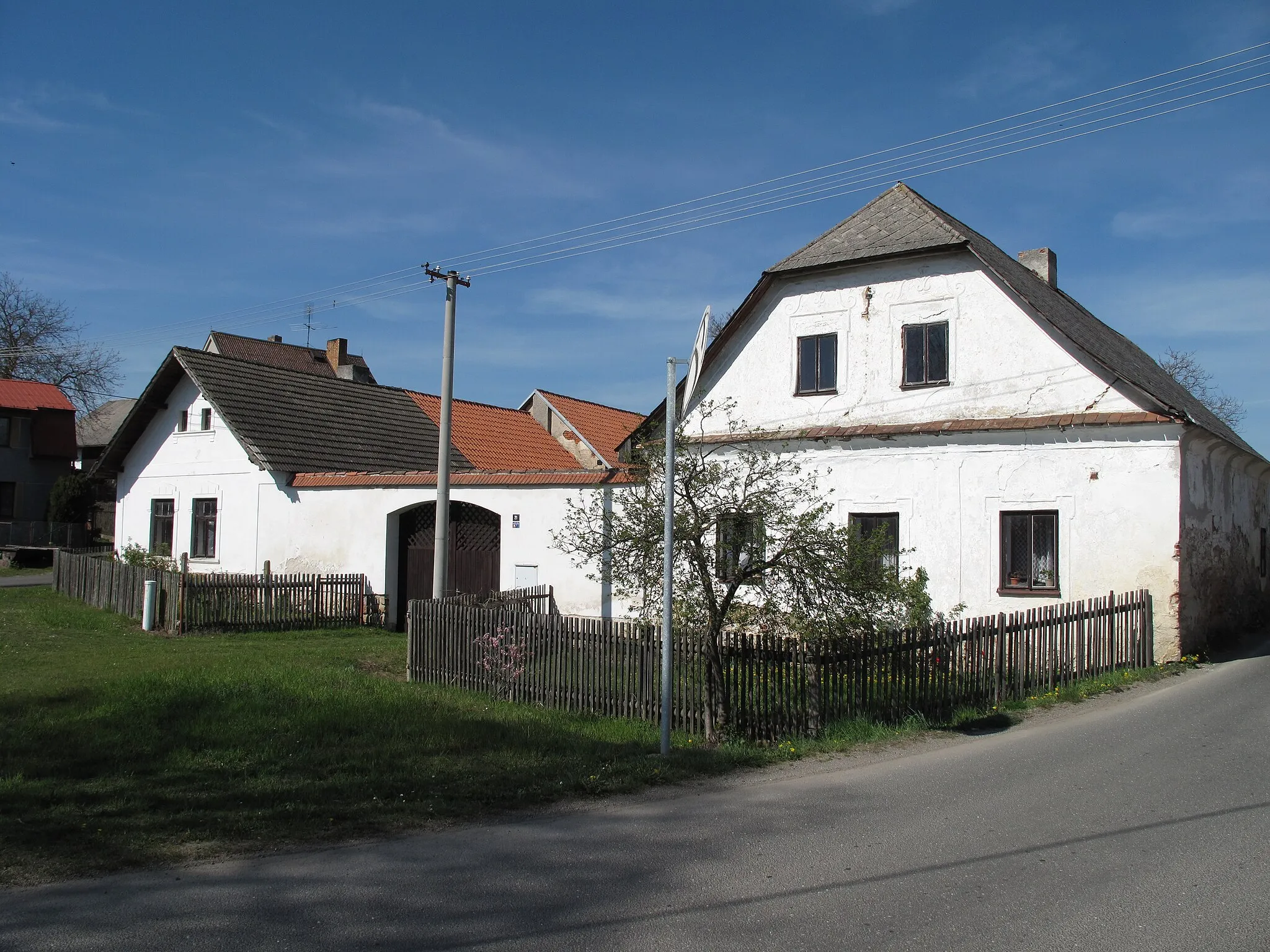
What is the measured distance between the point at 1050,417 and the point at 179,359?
1902 cm

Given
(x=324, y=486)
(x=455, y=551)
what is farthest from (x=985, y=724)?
(x=324, y=486)

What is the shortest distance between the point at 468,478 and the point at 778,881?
46.2 ft

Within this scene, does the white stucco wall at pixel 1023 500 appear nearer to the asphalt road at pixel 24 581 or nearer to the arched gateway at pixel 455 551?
the arched gateway at pixel 455 551

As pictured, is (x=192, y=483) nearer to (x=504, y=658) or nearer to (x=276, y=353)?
(x=504, y=658)

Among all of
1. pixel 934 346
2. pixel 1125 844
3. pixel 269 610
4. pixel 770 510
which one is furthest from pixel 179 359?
pixel 1125 844

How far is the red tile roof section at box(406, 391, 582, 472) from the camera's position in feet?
101

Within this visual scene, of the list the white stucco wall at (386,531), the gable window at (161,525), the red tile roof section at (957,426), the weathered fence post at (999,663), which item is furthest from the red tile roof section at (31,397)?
the weathered fence post at (999,663)

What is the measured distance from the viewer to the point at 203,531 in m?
24.0

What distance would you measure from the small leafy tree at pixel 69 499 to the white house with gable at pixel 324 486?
15.4 meters

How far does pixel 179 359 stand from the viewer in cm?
2347

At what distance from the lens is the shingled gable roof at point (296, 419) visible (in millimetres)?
22641

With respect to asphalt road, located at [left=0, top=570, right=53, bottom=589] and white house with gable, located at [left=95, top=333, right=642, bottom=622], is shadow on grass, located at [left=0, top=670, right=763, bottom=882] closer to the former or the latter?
white house with gable, located at [left=95, top=333, right=642, bottom=622]

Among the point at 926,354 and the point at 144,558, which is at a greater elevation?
the point at 926,354

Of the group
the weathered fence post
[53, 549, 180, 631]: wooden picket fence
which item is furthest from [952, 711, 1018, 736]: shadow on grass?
[53, 549, 180, 631]: wooden picket fence
